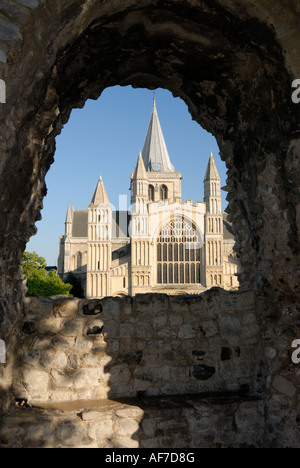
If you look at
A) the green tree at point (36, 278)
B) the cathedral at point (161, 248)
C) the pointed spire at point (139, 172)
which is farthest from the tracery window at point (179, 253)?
the green tree at point (36, 278)

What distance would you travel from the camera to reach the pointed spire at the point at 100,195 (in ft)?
161

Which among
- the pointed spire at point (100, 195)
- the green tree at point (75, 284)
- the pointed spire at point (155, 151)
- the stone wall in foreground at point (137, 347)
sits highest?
the pointed spire at point (155, 151)

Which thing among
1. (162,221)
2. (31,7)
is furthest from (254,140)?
(162,221)

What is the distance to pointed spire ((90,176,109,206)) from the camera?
161ft

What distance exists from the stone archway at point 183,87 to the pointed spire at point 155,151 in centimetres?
5763

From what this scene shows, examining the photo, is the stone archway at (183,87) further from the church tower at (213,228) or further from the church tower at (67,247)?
the church tower at (67,247)

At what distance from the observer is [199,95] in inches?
177

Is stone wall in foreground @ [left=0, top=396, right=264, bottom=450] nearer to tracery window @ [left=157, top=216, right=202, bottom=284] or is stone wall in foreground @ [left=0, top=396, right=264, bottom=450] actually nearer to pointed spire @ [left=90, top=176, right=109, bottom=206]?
tracery window @ [left=157, top=216, right=202, bottom=284]

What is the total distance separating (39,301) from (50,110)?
177 centimetres

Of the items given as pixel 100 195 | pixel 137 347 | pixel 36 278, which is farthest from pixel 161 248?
pixel 137 347

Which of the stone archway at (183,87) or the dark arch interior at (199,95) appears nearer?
the stone archway at (183,87)

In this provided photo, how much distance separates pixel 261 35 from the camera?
337 cm

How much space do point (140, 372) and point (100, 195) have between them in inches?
1828
